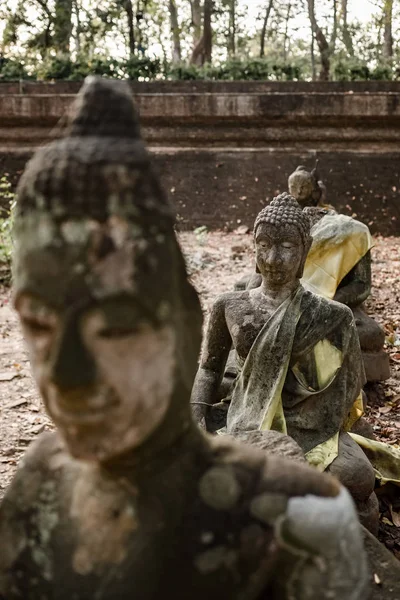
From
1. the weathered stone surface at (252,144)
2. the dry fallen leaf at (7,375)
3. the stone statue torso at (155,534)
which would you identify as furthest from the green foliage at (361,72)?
the stone statue torso at (155,534)

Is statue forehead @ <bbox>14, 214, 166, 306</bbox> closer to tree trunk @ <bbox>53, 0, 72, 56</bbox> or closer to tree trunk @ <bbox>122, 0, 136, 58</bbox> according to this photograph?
tree trunk @ <bbox>122, 0, 136, 58</bbox>

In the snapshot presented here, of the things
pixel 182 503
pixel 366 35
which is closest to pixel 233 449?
pixel 182 503

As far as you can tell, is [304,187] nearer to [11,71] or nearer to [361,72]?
[361,72]

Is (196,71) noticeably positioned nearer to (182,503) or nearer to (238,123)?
(238,123)

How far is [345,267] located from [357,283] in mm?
186

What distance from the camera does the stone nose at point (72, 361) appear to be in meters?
1.14

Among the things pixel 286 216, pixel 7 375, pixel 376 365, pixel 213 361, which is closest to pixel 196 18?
pixel 7 375

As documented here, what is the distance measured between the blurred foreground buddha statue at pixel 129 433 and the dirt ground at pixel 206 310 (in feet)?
7.64

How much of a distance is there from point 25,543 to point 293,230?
198 cm

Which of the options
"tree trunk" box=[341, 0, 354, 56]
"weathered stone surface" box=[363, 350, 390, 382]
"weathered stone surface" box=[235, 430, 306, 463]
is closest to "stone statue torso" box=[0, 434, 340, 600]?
"weathered stone surface" box=[235, 430, 306, 463]

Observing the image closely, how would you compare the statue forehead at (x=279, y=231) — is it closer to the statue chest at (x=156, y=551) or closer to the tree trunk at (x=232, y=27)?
the statue chest at (x=156, y=551)

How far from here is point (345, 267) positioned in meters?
5.26

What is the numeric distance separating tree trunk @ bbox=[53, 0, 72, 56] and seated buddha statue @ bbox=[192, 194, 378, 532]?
17984mm

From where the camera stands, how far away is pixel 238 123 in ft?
35.6
